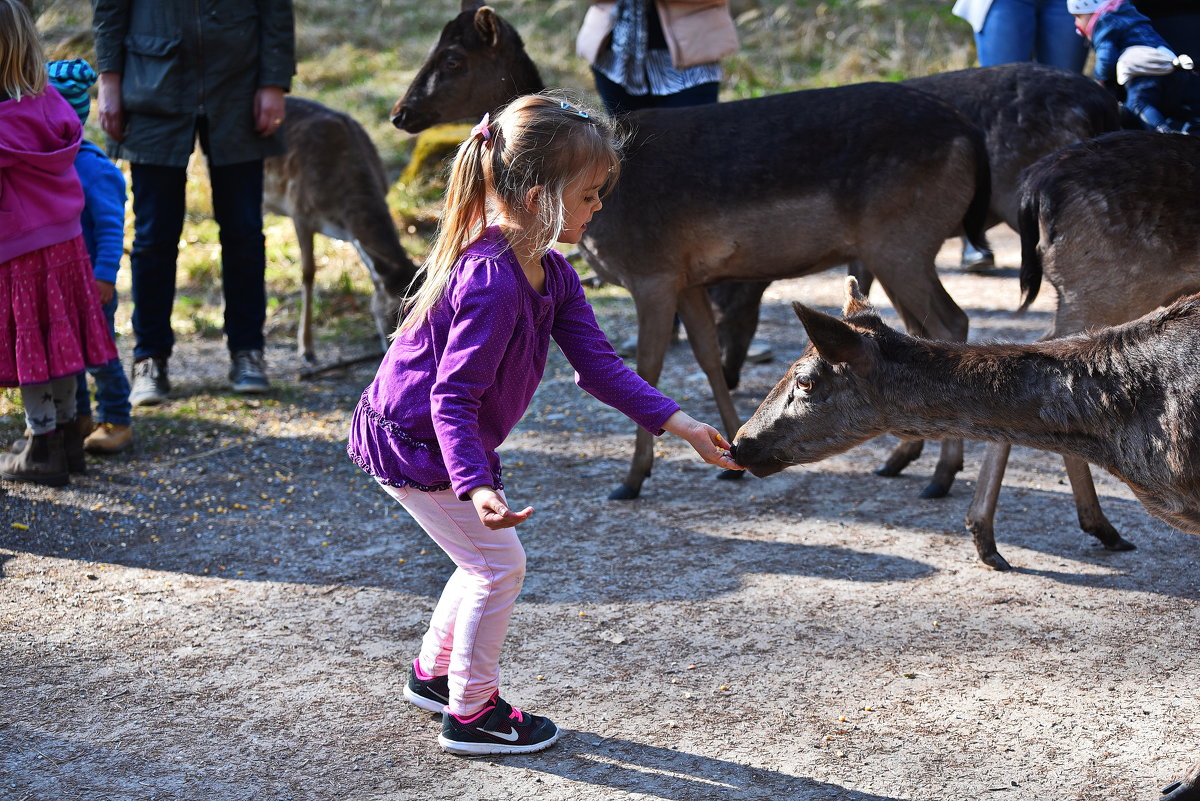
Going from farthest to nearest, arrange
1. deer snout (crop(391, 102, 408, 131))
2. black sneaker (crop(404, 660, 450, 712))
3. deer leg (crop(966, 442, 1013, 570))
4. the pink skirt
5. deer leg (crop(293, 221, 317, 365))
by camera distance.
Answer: deer leg (crop(293, 221, 317, 365)) < deer snout (crop(391, 102, 408, 131)) < the pink skirt < deer leg (crop(966, 442, 1013, 570)) < black sneaker (crop(404, 660, 450, 712))

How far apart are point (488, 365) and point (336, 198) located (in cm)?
586

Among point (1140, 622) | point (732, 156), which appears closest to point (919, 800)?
point (1140, 622)

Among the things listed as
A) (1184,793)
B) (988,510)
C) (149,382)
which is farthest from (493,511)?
(149,382)

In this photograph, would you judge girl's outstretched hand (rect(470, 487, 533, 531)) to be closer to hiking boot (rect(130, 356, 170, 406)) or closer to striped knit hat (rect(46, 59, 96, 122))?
striped knit hat (rect(46, 59, 96, 122))

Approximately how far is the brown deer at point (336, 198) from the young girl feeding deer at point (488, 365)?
4.75 meters

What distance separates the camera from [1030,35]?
838 cm

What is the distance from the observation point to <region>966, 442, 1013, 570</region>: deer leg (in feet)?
17.4

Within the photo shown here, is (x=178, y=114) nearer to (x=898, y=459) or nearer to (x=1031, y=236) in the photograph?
(x=898, y=459)

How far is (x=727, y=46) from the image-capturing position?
25.1 ft

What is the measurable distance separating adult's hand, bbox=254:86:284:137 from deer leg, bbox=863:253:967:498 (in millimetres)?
3687

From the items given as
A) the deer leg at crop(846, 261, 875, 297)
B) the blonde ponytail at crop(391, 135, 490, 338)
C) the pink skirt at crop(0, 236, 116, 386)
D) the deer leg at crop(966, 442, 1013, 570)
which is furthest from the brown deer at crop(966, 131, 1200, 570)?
the pink skirt at crop(0, 236, 116, 386)

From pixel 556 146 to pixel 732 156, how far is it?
307 cm

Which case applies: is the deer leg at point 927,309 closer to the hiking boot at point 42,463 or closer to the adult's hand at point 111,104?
the hiking boot at point 42,463

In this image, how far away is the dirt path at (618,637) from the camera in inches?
150
